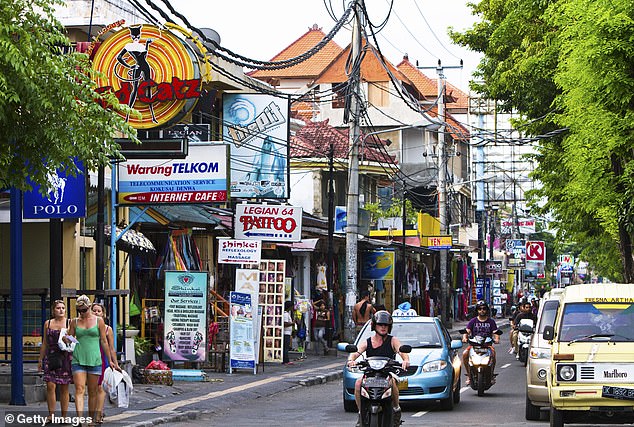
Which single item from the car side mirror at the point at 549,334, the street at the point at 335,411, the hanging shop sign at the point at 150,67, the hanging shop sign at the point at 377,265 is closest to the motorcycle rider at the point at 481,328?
the street at the point at 335,411

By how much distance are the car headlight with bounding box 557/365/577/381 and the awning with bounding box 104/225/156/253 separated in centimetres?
1220

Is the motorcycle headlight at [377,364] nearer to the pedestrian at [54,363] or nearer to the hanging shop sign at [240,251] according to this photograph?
the pedestrian at [54,363]

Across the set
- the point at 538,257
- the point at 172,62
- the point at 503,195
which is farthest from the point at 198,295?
the point at 503,195

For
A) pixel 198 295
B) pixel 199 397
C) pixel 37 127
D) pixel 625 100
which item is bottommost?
pixel 199 397

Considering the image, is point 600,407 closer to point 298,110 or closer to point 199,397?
point 199,397

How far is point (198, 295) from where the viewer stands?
2598cm

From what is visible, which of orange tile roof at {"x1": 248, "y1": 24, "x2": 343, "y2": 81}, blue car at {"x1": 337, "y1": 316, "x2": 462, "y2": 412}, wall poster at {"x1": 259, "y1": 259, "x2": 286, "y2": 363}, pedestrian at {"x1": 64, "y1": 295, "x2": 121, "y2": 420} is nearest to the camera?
pedestrian at {"x1": 64, "y1": 295, "x2": 121, "y2": 420}

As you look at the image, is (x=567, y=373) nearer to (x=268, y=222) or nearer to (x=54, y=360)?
(x=54, y=360)

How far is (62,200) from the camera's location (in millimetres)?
19297

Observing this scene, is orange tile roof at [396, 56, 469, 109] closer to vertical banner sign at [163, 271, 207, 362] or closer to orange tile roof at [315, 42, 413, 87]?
orange tile roof at [315, 42, 413, 87]

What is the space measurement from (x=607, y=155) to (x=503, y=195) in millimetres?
62160

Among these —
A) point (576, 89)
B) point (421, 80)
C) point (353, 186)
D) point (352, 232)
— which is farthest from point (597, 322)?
point (421, 80)

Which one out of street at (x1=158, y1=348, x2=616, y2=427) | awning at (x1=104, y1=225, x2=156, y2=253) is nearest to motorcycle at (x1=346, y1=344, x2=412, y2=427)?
street at (x1=158, y1=348, x2=616, y2=427)

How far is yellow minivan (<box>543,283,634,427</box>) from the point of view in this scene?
14.6 meters
